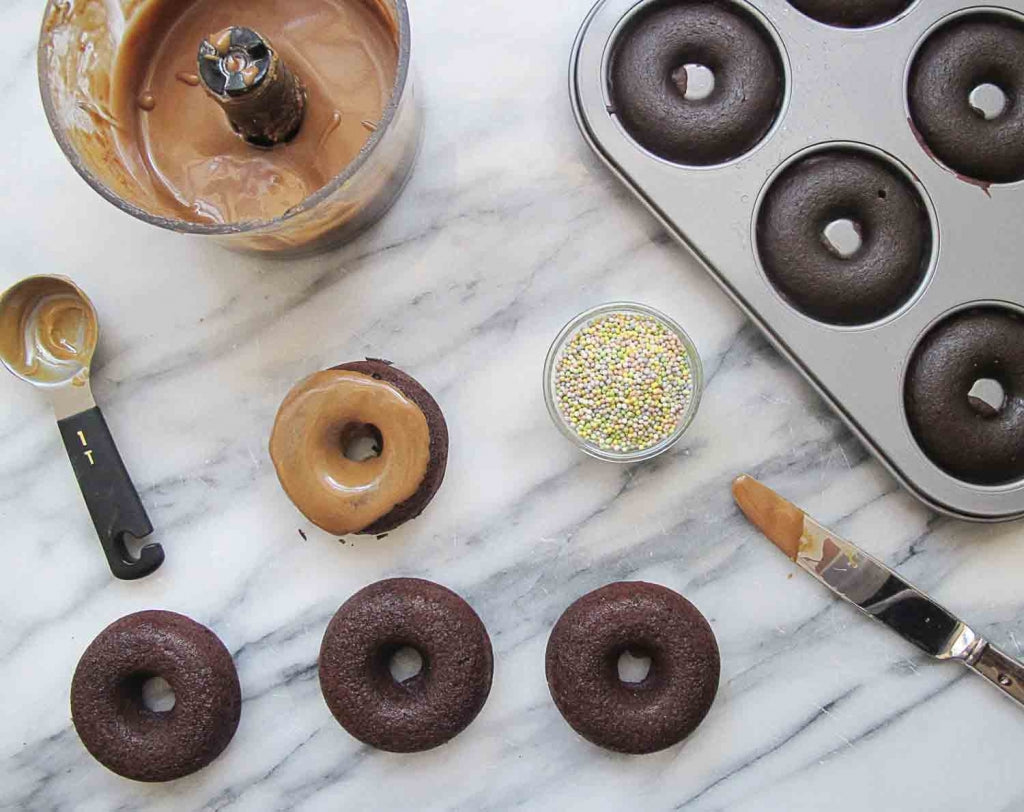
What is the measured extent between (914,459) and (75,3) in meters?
1.33

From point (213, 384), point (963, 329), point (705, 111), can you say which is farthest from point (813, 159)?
point (213, 384)

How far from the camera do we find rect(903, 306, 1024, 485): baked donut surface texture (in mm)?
1445

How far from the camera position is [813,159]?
1.48m

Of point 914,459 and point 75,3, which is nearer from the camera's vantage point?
point 75,3

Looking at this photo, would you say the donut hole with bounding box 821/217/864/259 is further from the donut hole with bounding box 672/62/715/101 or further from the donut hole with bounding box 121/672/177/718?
the donut hole with bounding box 121/672/177/718

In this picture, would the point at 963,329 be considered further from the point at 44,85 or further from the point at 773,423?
the point at 44,85

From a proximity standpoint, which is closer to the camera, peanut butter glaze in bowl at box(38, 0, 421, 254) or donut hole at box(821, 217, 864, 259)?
peanut butter glaze in bowl at box(38, 0, 421, 254)

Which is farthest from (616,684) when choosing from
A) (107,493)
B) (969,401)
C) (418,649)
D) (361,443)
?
(107,493)

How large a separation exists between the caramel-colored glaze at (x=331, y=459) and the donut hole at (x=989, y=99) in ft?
3.11

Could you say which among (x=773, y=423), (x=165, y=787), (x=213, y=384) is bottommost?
(x=165, y=787)

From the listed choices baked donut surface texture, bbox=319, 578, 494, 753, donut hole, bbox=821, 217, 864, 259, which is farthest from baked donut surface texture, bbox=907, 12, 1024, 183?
baked donut surface texture, bbox=319, 578, 494, 753

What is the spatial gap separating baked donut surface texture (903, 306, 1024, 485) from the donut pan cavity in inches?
1.0

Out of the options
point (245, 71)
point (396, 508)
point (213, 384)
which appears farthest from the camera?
point (213, 384)

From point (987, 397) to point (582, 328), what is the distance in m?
0.61
